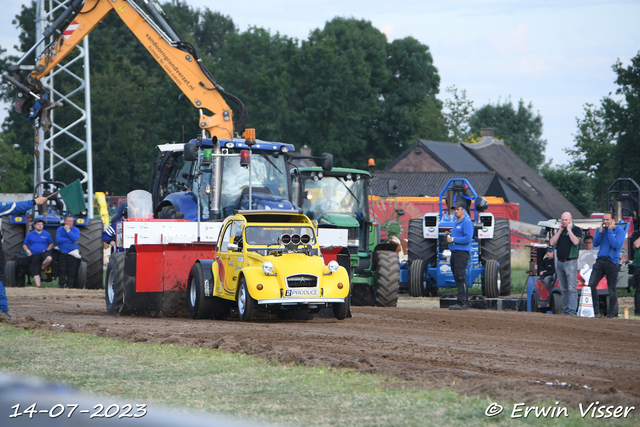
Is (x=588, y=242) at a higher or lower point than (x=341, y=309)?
higher

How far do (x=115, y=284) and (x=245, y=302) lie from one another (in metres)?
2.79

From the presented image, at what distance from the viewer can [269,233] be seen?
39.9 feet

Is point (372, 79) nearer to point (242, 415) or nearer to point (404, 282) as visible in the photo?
point (404, 282)

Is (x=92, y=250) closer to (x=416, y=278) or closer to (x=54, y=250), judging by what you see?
(x=54, y=250)

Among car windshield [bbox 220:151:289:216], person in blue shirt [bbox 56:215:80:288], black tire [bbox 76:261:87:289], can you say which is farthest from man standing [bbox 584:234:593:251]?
black tire [bbox 76:261:87:289]

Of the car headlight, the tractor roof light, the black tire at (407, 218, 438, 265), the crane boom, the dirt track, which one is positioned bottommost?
the dirt track

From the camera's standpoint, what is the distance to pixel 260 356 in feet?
27.4

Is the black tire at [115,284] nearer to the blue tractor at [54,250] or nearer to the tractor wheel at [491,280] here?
the blue tractor at [54,250]

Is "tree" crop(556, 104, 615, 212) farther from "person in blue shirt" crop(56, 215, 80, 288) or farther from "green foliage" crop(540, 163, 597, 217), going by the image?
"person in blue shirt" crop(56, 215, 80, 288)

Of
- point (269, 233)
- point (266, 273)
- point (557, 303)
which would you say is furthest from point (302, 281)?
point (557, 303)

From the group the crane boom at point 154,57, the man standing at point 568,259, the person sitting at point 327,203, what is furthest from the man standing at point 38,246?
the man standing at point 568,259

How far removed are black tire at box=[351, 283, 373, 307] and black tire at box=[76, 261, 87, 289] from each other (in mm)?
7873

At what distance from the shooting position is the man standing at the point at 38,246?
2038 centimetres

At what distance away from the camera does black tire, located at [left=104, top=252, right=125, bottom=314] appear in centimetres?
1318
